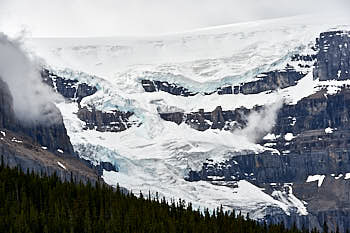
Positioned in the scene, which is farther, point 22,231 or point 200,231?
point 200,231

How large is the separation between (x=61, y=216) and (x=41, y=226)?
5.93 metres

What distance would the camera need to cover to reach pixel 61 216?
180750mm

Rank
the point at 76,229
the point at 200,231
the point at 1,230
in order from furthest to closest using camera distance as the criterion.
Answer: the point at 200,231 < the point at 76,229 < the point at 1,230

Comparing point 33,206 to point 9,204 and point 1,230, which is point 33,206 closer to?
point 9,204

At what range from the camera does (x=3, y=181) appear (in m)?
196

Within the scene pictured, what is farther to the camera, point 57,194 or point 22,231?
point 57,194

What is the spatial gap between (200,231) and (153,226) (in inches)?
363

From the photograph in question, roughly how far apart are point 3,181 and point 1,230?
96.5 ft

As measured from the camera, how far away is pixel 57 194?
199125 mm

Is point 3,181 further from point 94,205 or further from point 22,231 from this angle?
point 22,231

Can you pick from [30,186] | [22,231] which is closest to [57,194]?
[30,186]

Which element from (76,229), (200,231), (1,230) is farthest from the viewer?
(200,231)

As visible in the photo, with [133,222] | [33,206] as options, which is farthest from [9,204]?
[133,222]

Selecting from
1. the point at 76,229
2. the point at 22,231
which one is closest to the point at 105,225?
the point at 76,229
